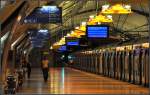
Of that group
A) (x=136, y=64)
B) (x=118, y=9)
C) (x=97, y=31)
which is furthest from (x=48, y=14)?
(x=97, y=31)

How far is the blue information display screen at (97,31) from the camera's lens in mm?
34375

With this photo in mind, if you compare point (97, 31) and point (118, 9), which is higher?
point (118, 9)

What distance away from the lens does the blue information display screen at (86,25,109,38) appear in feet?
113

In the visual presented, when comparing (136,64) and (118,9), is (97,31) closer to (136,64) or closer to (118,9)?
(136,64)

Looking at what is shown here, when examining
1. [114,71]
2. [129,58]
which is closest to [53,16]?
[129,58]

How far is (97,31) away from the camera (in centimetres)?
3438

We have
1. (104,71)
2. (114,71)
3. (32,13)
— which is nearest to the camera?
(32,13)

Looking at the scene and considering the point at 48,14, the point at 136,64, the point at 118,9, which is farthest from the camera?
the point at 136,64

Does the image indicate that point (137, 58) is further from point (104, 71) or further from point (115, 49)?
point (104, 71)

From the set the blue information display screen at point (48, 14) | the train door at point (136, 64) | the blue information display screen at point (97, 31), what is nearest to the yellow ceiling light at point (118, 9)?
the blue information display screen at point (48, 14)

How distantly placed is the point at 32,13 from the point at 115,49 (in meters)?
15.6

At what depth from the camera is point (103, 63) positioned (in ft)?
163

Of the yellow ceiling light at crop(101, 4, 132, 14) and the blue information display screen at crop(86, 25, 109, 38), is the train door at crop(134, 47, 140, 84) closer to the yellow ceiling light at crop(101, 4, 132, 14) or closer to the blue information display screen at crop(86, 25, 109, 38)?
the blue information display screen at crop(86, 25, 109, 38)

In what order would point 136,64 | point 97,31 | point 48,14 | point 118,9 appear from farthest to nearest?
1. point 97,31
2. point 136,64
3. point 48,14
4. point 118,9
